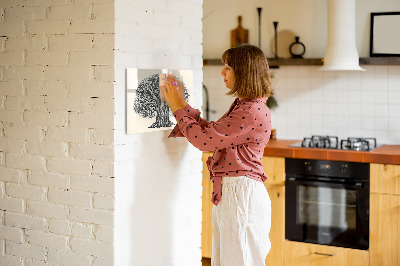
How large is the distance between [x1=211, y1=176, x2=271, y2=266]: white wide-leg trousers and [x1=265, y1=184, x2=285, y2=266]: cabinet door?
1.53 m

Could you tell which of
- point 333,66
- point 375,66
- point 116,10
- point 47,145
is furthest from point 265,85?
point 375,66

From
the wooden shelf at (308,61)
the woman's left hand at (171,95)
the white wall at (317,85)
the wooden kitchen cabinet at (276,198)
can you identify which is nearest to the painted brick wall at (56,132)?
the woman's left hand at (171,95)

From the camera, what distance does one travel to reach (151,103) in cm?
280

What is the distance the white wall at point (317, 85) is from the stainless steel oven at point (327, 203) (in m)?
0.69

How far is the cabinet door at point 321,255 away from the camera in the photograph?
407 centimetres

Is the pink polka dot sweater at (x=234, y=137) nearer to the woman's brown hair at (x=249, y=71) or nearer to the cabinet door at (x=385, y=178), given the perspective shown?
the woman's brown hair at (x=249, y=71)

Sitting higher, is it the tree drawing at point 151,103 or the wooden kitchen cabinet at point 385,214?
the tree drawing at point 151,103

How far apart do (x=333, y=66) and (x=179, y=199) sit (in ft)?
6.19

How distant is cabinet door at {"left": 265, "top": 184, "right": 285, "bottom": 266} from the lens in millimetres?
4285

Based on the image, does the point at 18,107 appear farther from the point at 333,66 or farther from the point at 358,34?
the point at 358,34

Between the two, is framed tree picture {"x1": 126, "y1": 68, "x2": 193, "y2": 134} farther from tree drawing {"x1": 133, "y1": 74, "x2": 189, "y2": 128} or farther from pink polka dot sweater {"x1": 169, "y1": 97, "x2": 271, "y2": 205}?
pink polka dot sweater {"x1": 169, "y1": 97, "x2": 271, "y2": 205}

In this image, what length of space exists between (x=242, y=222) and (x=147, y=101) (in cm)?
72

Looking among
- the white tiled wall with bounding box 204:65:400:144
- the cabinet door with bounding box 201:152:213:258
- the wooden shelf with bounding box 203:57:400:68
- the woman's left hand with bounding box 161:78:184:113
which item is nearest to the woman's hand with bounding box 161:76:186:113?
the woman's left hand with bounding box 161:78:184:113

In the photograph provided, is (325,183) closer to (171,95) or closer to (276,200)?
(276,200)
